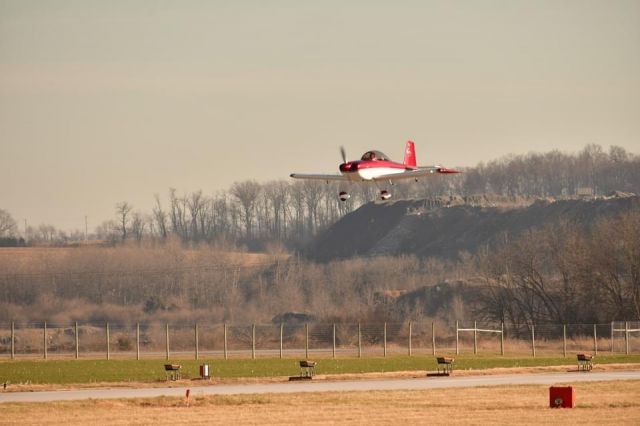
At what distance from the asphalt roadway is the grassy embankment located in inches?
159

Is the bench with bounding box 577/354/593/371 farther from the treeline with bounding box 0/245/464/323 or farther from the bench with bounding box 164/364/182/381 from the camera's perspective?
the treeline with bounding box 0/245/464/323

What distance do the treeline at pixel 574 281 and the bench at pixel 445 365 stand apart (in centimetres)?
3940

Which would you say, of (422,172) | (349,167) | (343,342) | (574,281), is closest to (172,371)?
(349,167)

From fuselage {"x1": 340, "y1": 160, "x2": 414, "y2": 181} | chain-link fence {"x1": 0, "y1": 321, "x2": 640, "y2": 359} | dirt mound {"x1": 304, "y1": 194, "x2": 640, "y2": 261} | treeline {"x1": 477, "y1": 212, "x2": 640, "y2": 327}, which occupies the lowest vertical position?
chain-link fence {"x1": 0, "y1": 321, "x2": 640, "y2": 359}

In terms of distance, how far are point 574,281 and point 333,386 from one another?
56.7m

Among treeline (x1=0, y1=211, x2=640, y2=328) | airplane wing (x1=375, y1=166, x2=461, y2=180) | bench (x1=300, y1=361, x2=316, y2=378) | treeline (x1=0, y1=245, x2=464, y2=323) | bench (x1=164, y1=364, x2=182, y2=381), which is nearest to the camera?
bench (x1=164, y1=364, x2=182, y2=381)

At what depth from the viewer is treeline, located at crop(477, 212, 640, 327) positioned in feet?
301

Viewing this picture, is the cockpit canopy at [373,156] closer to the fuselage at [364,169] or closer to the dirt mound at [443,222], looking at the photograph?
the fuselage at [364,169]

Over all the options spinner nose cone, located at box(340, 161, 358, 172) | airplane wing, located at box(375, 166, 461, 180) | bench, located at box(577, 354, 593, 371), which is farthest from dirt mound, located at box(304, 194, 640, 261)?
spinner nose cone, located at box(340, 161, 358, 172)

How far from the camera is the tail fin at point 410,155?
187 ft

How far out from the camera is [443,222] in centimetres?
17638

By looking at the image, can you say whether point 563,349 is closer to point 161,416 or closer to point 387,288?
point 161,416

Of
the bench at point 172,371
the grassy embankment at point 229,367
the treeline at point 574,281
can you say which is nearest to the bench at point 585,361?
the grassy embankment at point 229,367

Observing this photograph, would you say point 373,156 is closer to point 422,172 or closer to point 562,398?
point 422,172
